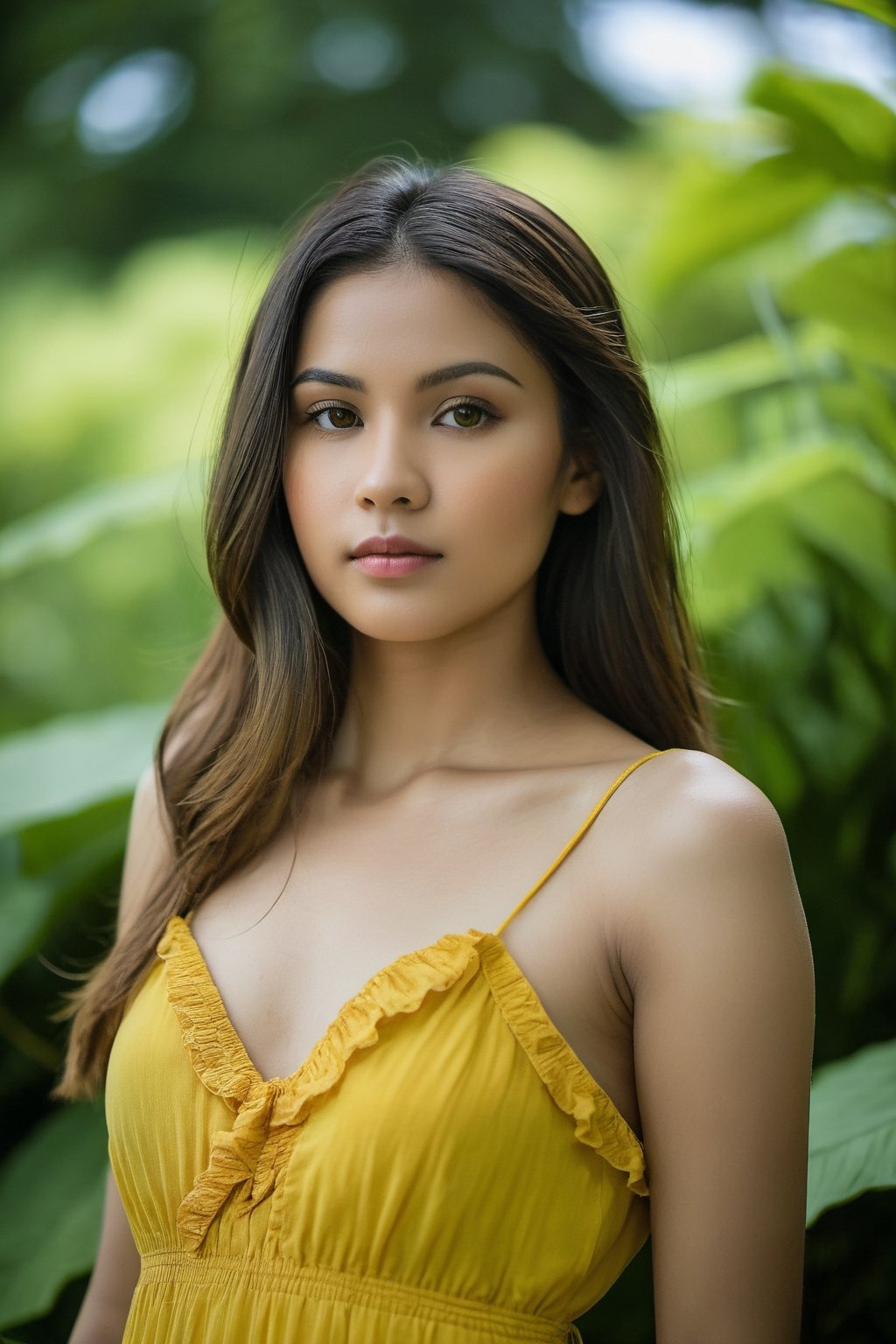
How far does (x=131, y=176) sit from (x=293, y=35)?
51 cm

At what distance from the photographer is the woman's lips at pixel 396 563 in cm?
115

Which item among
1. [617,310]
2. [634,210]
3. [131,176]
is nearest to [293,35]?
[131,176]

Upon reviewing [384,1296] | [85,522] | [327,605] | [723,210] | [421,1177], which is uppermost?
[723,210]

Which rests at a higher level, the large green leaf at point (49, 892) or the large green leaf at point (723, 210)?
the large green leaf at point (723, 210)

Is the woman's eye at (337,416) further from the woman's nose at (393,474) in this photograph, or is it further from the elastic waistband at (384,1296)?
the elastic waistband at (384,1296)

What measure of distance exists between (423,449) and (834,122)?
33.5 inches

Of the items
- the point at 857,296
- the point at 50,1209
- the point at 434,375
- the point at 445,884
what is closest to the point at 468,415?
the point at 434,375

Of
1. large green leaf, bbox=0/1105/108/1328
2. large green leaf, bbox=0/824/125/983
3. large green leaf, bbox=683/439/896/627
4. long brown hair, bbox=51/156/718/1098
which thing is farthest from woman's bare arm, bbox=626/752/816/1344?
large green leaf, bbox=0/824/125/983

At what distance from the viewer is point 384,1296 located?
1051 mm

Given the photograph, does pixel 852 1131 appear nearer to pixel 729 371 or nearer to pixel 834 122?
pixel 729 371

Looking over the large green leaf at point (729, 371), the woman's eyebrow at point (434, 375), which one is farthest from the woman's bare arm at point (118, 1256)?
the large green leaf at point (729, 371)

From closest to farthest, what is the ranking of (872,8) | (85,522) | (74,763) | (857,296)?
→ (872,8) < (857,296) < (74,763) < (85,522)

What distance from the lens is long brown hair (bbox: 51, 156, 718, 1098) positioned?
1190 mm

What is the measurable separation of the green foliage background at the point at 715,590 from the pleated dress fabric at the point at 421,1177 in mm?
253
